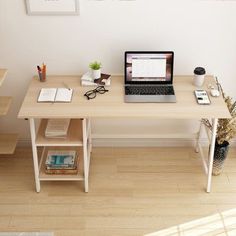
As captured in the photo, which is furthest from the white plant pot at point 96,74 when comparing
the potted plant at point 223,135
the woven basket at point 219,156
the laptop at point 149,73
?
the woven basket at point 219,156

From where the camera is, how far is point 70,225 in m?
3.40

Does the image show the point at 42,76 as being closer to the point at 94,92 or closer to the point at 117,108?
the point at 94,92

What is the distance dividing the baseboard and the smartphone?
29.4 inches

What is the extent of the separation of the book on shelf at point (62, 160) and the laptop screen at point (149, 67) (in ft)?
2.41

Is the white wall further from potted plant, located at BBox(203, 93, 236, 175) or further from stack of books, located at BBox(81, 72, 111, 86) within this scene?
potted plant, located at BBox(203, 93, 236, 175)

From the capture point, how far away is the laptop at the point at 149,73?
3537mm

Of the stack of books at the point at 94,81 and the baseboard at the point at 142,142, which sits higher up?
the stack of books at the point at 94,81

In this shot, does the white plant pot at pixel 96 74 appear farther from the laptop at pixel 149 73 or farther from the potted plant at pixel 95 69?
the laptop at pixel 149 73

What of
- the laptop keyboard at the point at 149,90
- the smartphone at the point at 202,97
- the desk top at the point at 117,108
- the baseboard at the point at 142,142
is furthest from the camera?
the baseboard at the point at 142,142

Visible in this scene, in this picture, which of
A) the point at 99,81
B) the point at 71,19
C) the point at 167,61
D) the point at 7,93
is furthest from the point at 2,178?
the point at 167,61

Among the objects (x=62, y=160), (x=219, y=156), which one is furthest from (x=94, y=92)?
(x=219, y=156)

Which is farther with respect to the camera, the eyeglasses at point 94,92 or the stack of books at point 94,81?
the stack of books at point 94,81

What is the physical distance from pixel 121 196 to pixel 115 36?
1.24 meters

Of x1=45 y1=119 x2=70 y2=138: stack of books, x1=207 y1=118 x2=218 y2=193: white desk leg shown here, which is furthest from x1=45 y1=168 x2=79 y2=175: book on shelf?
x1=207 y1=118 x2=218 y2=193: white desk leg
